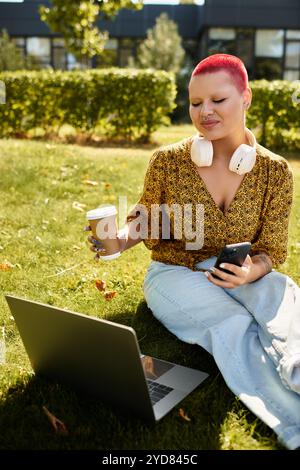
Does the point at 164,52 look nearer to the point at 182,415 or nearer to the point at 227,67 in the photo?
the point at 227,67

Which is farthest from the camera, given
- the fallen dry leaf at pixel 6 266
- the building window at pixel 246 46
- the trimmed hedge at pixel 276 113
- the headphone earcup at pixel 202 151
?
the building window at pixel 246 46

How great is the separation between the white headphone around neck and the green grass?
3.12 ft

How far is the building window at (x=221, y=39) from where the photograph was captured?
21.0 m

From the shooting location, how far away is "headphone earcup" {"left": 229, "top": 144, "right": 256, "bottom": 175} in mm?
2707

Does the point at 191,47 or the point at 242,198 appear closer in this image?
the point at 242,198

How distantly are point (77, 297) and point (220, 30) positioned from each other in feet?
64.2

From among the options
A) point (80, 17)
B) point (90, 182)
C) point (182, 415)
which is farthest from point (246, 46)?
point (182, 415)

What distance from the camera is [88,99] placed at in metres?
9.45

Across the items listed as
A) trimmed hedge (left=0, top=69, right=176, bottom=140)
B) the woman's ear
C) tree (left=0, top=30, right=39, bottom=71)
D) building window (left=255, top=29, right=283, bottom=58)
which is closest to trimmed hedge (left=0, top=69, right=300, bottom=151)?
trimmed hedge (left=0, top=69, right=176, bottom=140)

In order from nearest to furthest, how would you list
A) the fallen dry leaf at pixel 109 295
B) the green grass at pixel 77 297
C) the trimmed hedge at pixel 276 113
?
the green grass at pixel 77 297 → the fallen dry leaf at pixel 109 295 → the trimmed hedge at pixel 276 113

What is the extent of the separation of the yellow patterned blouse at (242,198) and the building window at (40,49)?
23.3 m

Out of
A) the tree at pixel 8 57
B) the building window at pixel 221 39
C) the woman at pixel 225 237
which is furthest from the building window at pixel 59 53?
the woman at pixel 225 237

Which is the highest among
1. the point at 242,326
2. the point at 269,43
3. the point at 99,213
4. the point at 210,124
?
the point at 269,43

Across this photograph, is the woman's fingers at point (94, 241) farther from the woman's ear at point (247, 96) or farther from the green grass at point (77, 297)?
the woman's ear at point (247, 96)
